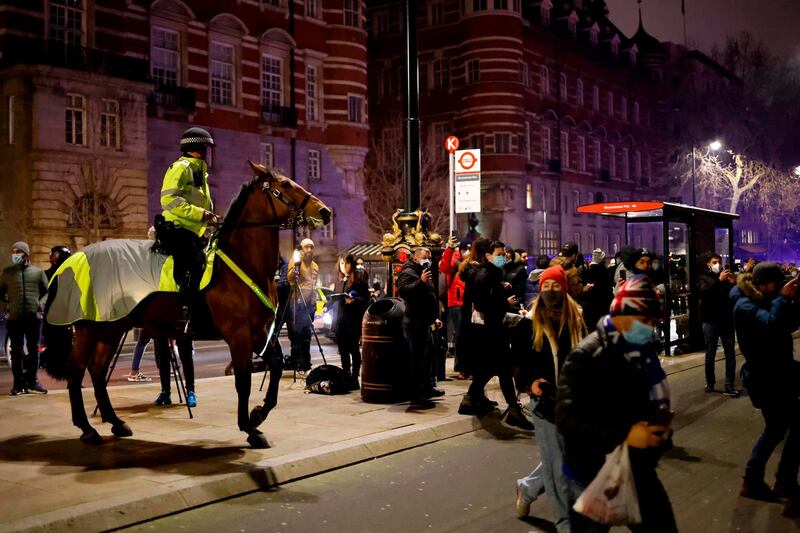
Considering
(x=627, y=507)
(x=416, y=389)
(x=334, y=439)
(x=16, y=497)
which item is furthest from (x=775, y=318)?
(x=16, y=497)

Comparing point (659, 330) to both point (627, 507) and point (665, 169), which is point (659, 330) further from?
point (665, 169)

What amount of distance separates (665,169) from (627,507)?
71791 mm

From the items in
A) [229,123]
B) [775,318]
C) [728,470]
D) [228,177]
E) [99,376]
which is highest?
[229,123]

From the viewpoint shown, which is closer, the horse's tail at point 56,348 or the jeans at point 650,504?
the jeans at point 650,504

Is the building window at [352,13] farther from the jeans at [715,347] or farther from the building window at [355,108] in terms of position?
the jeans at [715,347]

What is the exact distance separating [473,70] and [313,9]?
12725 mm

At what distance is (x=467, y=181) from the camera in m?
15.0

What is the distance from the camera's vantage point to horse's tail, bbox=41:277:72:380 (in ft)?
28.4

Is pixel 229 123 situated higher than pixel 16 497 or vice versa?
pixel 229 123

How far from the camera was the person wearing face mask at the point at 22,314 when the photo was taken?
11562 millimetres

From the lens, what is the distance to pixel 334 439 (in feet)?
27.6

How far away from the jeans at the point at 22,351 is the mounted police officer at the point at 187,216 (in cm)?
456

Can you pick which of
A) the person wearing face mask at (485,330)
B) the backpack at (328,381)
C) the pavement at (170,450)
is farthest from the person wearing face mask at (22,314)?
the person wearing face mask at (485,330)

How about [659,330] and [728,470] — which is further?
[659,330]
